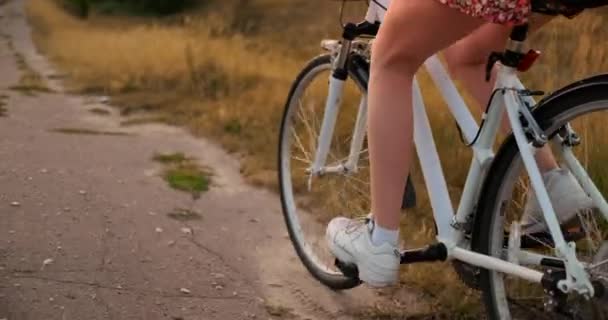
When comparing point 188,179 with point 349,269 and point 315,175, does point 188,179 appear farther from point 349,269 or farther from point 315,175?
point 349,269

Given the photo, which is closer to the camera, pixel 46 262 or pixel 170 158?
pixel 46 262

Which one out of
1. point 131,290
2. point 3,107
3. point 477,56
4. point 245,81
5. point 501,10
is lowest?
point 3,107

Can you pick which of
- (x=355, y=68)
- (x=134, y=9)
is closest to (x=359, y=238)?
(x=355, y=68)

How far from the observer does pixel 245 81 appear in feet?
29.1

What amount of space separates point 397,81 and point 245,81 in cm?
614

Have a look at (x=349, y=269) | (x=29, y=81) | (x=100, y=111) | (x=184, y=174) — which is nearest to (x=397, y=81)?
(x=349, y=269)

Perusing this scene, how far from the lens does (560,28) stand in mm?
5660

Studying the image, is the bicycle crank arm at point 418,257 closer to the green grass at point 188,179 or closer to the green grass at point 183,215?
the green grass at point 183,215

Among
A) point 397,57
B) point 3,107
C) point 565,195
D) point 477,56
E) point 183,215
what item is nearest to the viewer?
point 565,195

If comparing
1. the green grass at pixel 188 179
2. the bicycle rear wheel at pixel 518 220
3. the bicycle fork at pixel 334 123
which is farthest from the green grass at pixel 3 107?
the bicycle rear wheel at pixel 518 220

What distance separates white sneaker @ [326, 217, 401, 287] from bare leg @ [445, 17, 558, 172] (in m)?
0.54

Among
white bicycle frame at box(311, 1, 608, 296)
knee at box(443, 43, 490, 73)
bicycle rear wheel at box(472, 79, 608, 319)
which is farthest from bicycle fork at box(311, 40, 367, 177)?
bicycle rear wheel at box(472, 79, 608, 319)

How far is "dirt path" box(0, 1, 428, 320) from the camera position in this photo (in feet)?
11.6

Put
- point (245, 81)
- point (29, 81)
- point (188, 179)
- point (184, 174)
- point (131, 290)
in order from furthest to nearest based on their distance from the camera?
point (29, 81), point (245, 81), point (184, 174), point (188, 179), point (131, 290)
